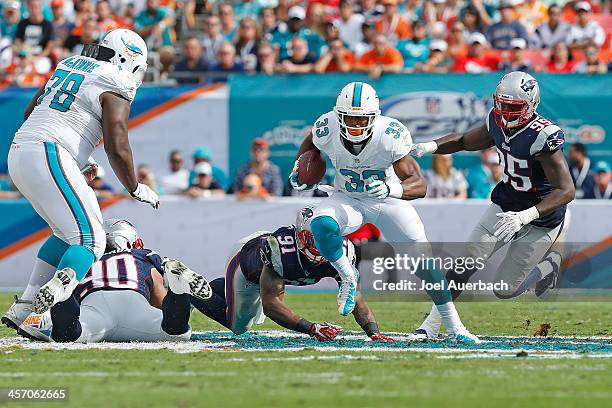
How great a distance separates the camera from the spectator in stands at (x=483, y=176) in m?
12.2

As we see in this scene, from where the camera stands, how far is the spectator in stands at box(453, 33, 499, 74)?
13.2 m

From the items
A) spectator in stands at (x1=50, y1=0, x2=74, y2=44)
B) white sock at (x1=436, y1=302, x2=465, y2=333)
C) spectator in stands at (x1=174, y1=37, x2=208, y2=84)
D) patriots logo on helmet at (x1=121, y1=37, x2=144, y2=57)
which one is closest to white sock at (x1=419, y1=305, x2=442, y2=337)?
white sock at (x1=436, y1=302, x2=465, y2=333)

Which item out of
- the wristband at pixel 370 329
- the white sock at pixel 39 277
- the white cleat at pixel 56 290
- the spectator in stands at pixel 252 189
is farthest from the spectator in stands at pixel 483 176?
the white cleat at pixel 56 290

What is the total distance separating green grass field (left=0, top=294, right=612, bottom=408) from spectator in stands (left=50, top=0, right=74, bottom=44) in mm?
8744

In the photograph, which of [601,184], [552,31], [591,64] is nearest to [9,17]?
[552,31]

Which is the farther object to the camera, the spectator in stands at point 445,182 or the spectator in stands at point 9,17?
the spectator in stands at point 9,17

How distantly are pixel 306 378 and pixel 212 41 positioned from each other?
9122 mm

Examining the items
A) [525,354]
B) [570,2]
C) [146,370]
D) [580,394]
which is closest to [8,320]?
[146,370]

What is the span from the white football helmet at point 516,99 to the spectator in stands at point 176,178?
567 cm

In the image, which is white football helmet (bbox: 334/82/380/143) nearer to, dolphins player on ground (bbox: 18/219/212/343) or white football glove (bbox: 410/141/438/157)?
white football glove (bbox: 410/141/438/157)

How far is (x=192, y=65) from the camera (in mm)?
13617

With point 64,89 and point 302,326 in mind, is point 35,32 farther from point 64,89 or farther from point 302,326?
point 302,326

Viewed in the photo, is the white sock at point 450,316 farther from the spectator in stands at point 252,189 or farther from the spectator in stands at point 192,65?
the spectator in stands at point 192,65

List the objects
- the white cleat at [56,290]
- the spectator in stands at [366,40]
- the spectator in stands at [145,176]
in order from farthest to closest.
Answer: the spectator in stands at [366,40] < the spectator in stands at [145,176] < the white cleat at [56,290]
